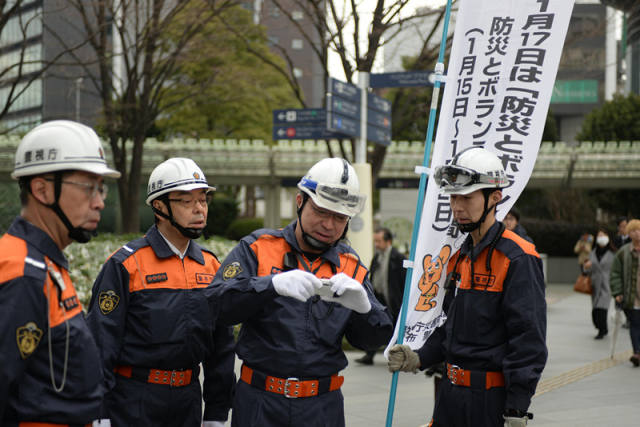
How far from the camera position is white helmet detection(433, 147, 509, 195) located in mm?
4055

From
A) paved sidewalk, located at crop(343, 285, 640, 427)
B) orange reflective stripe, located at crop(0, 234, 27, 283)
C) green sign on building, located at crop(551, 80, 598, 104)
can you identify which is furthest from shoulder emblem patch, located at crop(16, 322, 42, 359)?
green sign on building, located at crop(551, 80, 598, 104)

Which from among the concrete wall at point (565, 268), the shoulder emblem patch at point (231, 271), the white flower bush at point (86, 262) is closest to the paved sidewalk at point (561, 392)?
the white flower bush at point (86, 262)

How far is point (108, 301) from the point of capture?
3992 millimetres

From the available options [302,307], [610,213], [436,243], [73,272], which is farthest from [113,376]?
[610,213]

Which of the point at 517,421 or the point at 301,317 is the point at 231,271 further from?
the point at 517,421

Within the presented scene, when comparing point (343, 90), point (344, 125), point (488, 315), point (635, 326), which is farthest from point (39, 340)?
point (635, 326)

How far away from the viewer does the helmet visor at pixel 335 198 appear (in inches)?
144

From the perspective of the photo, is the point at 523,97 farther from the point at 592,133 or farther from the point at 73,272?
the point at 592,133

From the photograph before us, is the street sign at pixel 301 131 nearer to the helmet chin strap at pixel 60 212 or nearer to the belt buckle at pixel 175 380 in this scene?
the belt buckle at pixel 175 380

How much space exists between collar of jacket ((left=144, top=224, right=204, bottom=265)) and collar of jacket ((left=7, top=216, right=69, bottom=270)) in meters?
1.54

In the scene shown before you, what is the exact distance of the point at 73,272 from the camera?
11.1 meters

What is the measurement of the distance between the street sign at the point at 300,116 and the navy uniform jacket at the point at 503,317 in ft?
30.4

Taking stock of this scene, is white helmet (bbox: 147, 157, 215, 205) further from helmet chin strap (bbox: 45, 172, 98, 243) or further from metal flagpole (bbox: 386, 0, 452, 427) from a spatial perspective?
helmet chin strap (bbox: 45, 172, 98, 243)

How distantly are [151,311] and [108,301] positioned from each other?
0.23m
